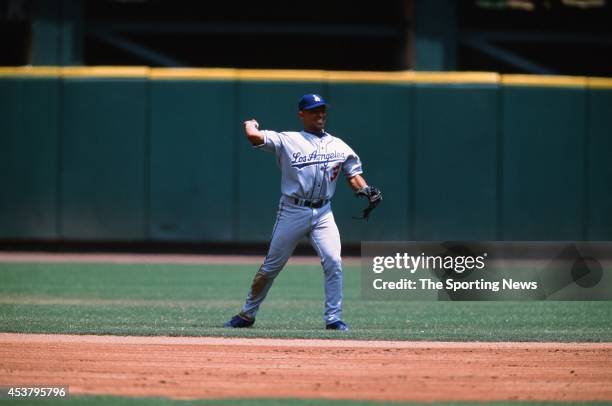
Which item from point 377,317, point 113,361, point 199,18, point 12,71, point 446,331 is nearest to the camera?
point 113,361

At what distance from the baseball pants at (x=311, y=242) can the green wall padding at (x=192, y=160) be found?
863cm

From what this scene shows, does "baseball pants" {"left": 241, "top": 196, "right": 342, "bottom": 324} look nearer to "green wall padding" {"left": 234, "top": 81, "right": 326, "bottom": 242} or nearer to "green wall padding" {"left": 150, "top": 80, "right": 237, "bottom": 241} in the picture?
"green wall padding" {"left": 234, "top": 81, "right": 326, "bottom": 242}

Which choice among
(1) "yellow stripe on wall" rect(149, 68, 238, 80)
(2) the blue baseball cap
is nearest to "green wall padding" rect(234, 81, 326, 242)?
(1) "yellow stripe on wall" rect(149, 68, 238, 80)

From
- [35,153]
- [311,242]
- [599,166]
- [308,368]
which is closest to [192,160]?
[35,153]

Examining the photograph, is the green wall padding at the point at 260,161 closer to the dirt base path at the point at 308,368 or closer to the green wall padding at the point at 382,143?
the green wall padding at the point at 382,143

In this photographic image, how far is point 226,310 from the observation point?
11.4 m

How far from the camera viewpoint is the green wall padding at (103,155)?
17.7 metres

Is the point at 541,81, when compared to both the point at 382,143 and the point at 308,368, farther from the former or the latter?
the point at 308,368

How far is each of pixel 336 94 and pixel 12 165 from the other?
5339mm

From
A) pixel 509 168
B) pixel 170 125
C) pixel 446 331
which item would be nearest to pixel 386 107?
pixel 509 168

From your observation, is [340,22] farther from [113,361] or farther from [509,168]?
[113,361]

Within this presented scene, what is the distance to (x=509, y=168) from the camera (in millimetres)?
17891

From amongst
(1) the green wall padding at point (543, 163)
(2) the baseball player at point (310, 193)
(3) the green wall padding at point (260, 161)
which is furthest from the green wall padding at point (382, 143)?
(2) the baseball player at point (310, 193)

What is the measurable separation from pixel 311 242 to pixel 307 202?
33 centimetres
